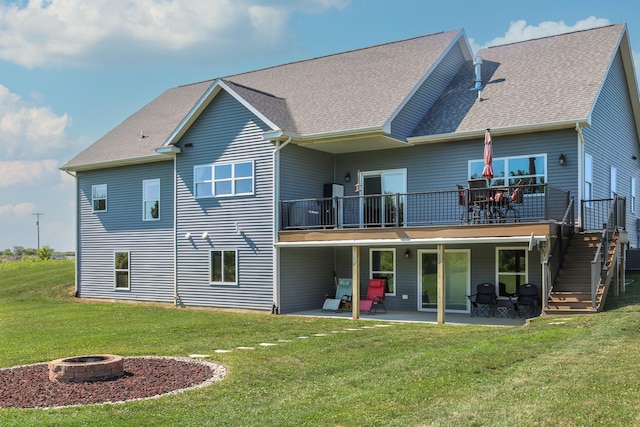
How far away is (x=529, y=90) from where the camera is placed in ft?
62.2

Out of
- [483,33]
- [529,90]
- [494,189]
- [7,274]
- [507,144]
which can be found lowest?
[7,274]

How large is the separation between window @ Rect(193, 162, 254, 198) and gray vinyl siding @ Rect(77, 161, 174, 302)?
6.45 feet

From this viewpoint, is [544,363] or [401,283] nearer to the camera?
[544,363]

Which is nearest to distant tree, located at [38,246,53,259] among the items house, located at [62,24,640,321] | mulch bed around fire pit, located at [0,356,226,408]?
house, located at [62,24,640,321]

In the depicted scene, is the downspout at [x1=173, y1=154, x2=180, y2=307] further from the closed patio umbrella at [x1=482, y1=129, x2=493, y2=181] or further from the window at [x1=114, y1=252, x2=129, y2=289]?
the closed patio umbrella at [x1=482, y1=129, x2=493, y2=181]

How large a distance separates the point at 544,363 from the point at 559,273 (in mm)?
7211

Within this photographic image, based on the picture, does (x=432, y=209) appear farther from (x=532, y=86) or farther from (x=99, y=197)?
(x=99, y=197)

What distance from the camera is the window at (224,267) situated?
20469 millimetres

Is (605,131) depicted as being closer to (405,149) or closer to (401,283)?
(405,149)

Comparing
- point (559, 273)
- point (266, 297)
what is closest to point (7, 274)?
point (266, 297)

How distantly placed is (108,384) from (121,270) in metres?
16.0

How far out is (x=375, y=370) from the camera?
9445mm

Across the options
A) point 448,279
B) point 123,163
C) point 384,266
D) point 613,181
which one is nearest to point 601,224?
point 613,181

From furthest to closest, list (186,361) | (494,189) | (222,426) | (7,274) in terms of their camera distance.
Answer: (7,274) → (494,189) → (186,361) → (222,426)
